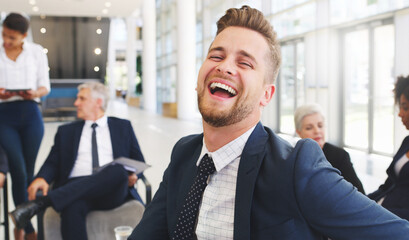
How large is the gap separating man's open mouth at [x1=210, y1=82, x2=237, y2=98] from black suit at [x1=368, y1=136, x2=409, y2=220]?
1485 millimetres

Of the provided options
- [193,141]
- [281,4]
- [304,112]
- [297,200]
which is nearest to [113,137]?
[304,112]

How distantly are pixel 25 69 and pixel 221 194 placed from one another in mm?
2648

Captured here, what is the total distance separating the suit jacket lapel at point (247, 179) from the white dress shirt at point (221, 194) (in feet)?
0.13

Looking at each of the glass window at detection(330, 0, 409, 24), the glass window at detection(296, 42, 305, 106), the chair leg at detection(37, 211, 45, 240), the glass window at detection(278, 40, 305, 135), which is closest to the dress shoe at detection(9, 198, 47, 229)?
the chair leg at detection(37, 211, 45, 240)

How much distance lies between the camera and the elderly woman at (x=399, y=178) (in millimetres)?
2150

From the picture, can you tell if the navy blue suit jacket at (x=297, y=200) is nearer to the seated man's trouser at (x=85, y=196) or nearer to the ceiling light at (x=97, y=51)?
the seated man's trouser at (x=85, y=196)

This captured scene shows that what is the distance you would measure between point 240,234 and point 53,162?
226 centimetres

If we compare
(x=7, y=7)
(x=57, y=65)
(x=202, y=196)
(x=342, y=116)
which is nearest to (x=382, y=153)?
(x=342, y=116)

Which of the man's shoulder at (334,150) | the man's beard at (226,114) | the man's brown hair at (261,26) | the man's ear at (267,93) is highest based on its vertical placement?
the man's brown hair at (261,26)

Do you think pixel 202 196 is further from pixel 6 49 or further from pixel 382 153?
pixel 382 153

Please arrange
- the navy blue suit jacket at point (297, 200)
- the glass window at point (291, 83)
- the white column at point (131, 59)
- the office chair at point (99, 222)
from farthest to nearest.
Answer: the white column at point (131, 59)
the glass window at point (291, 83)
the office chair at point (99, 222)
the navy blue suit jacket at point (297, 200)

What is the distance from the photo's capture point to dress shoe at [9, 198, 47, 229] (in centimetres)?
232

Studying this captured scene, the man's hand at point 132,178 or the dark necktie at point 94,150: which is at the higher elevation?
the dark necktie at point 94,150

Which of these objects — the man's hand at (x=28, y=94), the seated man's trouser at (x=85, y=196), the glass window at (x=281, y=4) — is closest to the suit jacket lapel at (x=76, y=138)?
the seated man's trouser at (x=85, y=196)
